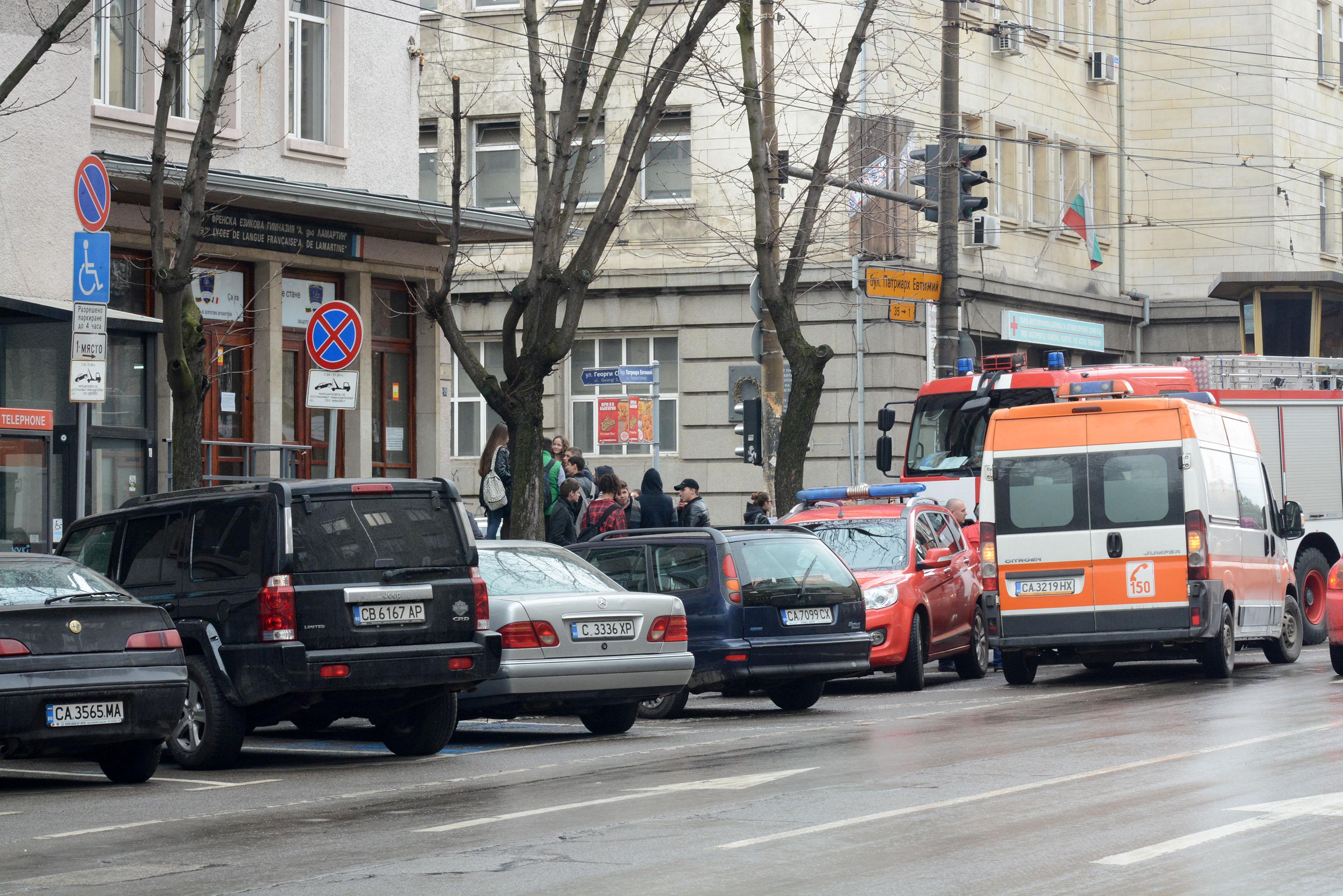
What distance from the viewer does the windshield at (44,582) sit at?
1169cm

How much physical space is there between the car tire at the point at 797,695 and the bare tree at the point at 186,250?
518cm

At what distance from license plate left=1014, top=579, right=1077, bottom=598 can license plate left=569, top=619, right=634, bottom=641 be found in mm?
5471

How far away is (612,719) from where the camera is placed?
1484 centimetres

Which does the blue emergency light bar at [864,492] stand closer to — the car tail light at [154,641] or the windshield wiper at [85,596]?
the car tail light at [154,641]

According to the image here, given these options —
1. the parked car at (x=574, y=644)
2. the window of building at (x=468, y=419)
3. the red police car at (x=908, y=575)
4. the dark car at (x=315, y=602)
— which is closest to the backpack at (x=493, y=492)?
the red police car at (x=908, y=575)

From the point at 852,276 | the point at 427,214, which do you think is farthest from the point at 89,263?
the point at 852,276

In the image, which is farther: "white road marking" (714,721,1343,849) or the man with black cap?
the man with black cap

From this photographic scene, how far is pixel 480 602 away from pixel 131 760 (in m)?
2.43

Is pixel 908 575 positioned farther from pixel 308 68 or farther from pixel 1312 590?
pixel 308 68

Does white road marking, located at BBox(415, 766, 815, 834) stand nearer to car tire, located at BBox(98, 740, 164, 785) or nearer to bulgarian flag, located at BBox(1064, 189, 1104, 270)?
car tire, located at BBox(98, 740, 164, 785)

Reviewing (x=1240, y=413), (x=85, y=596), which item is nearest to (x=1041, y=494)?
(x=1240, y=413)

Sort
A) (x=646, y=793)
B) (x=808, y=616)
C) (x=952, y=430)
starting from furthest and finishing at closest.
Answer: (x=952, y=430) < (x=808, y=616) < (x=646, y=793)

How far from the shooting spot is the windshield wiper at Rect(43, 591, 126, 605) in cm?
1173

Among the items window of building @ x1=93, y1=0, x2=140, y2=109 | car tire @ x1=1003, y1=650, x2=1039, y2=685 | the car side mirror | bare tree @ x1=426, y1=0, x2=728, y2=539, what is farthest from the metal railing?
window of building @ x1=93, y1=0, x2=140, y2=109
